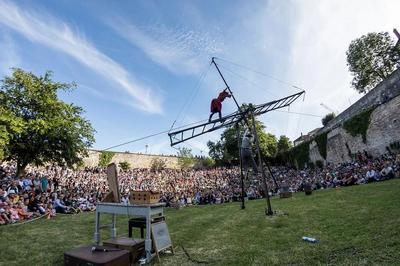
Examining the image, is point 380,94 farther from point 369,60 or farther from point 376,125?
point 369,60

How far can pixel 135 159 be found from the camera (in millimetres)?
59875

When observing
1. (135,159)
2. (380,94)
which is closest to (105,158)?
(135,159)

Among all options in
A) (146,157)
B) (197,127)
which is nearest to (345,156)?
(197,127)

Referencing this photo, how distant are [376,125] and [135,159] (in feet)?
151

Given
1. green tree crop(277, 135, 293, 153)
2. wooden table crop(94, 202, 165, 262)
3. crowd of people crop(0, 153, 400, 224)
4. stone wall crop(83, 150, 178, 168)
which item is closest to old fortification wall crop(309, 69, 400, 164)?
crowd of people crop(0, 153, 400, 224)

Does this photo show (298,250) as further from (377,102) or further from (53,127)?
(377,102)

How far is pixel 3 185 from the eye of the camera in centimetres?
1698

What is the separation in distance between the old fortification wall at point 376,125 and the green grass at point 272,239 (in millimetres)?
15709

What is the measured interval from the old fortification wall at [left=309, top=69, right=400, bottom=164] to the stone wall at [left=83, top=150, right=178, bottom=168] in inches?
1551

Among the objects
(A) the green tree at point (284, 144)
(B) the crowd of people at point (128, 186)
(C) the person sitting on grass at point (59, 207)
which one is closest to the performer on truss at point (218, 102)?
(B) the crowd of people at point (128, 186)

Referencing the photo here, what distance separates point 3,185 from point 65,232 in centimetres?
1080

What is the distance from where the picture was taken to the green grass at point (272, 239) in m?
4.96

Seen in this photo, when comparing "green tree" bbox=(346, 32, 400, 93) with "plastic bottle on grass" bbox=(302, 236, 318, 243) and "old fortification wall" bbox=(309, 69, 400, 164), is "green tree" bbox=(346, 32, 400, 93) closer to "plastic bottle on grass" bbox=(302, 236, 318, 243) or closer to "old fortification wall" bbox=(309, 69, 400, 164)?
"old fortification wall" bbox=(309, 69, 400, 164)

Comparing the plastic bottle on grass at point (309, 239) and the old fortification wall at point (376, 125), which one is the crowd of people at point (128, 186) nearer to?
the old fortification wall at point (376, 125)
